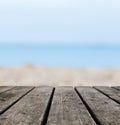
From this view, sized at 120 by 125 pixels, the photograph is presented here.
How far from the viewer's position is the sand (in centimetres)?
741

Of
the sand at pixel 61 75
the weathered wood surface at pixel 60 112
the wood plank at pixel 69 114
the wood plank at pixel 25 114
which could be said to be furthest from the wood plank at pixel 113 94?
the sand at pixel 61 75

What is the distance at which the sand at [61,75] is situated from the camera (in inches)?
292

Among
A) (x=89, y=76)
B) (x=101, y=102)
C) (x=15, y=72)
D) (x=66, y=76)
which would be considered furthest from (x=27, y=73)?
(x=101, y=102)

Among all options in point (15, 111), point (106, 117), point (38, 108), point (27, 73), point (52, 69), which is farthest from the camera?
point (52, 69)

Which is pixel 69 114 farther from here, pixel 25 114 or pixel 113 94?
pixel 113 94

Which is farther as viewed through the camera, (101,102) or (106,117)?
(101,102)

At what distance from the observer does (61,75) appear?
8.61 meters

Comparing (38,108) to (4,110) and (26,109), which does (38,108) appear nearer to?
(26,109)

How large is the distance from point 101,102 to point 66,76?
6581 mm

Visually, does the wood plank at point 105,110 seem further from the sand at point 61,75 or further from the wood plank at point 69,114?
the sand at point 61,75

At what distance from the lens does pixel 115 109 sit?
5.44ft

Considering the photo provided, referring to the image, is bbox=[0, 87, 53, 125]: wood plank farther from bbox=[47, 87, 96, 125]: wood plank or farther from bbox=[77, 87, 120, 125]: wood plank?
bbox=[77, 87, 120, 125]: wood plank

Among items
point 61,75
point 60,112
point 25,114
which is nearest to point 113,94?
point 60,112

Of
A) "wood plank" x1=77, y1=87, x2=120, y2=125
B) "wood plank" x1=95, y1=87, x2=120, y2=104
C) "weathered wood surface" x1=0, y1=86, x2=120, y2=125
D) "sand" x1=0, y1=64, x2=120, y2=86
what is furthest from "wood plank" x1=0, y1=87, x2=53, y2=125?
"sand" x1=0, y1=64, x2=120, y2=86
